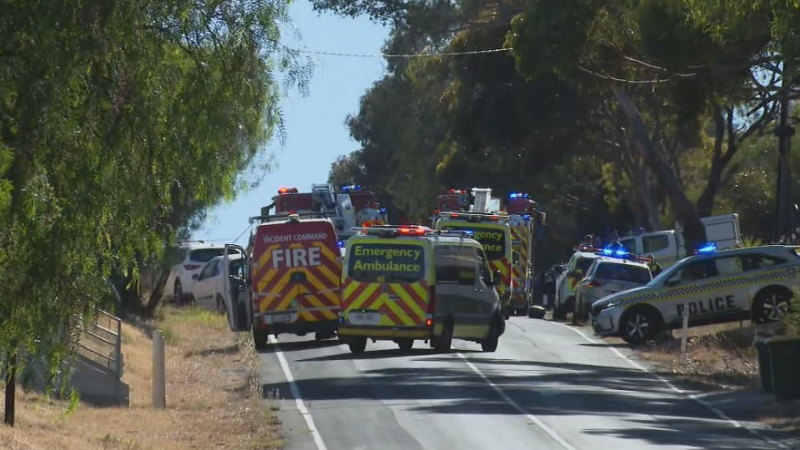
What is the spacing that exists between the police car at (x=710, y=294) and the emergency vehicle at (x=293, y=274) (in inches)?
255

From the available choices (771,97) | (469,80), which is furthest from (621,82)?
(469,80)

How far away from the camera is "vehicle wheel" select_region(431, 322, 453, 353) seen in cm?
2812

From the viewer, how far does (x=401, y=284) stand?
2709 cm

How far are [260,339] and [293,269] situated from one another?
2.14m

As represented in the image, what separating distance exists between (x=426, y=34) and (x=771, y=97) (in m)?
15.8

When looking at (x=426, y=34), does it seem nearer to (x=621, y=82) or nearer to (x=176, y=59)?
(x=621, y=82)

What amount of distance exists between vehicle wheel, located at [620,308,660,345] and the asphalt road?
110cm

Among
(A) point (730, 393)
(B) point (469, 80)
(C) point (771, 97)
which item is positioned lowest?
(A) point (730, 393)

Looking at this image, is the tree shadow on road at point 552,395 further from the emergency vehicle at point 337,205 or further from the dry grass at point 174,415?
the emergency vehicle at point 337,205

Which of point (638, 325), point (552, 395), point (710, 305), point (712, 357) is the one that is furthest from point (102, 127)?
point (638, 325)

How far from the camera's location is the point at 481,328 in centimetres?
2862

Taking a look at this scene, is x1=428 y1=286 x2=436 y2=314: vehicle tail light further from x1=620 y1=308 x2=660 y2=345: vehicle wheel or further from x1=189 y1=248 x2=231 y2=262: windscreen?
x1=189 y1=248 x2=231 y2=262: windscreen

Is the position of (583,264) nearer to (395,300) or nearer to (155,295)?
(155,295)

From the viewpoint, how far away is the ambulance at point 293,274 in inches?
1143
